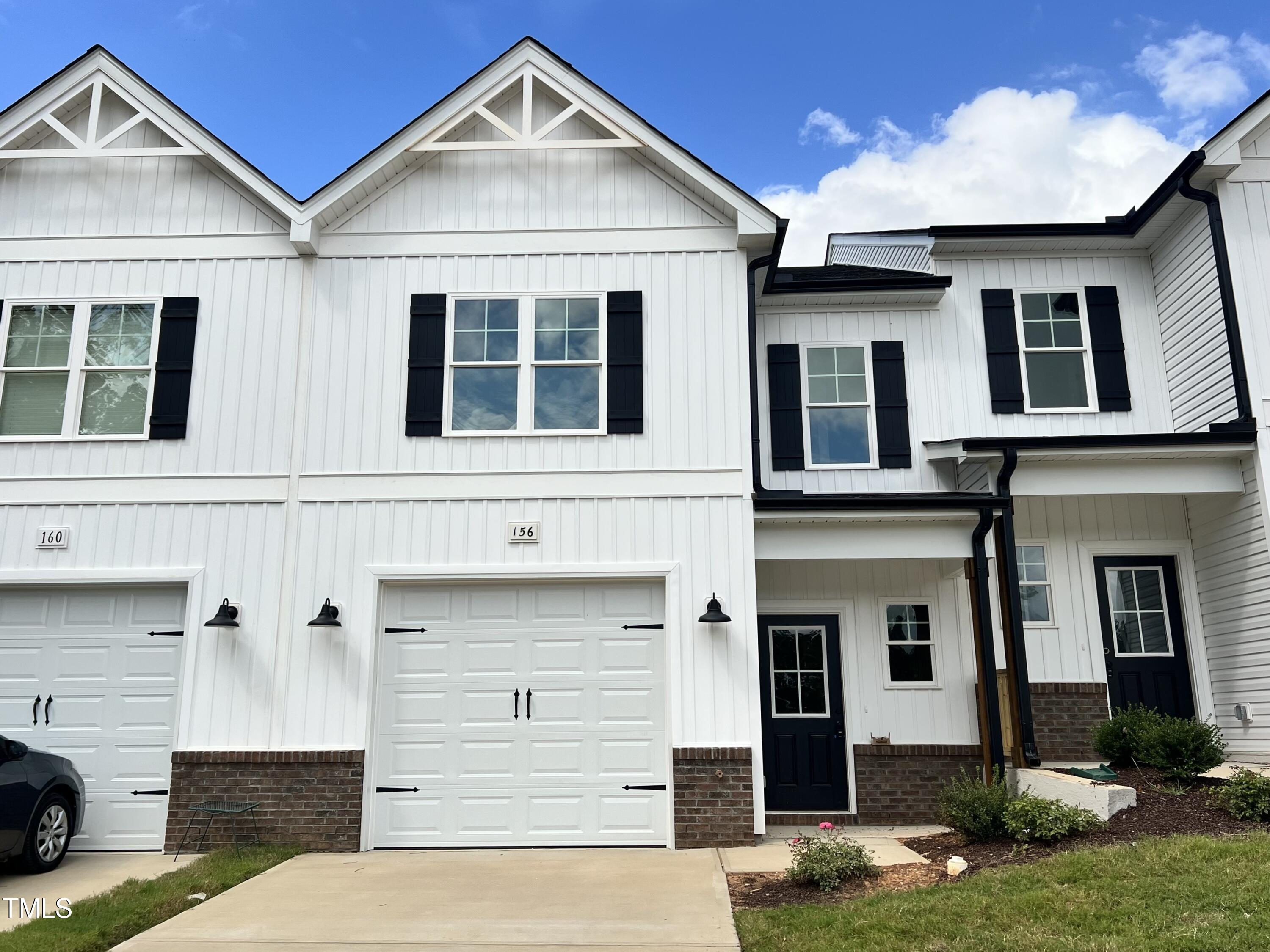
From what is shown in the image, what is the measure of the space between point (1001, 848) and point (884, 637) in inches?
143

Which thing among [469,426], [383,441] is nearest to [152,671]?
[383,441]

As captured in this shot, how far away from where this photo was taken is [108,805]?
9.38 metres

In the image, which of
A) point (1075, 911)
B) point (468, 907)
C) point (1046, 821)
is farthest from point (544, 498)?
point (1075, 911)

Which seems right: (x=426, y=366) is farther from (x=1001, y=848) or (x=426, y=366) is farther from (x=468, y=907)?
(x=1001, y=848)

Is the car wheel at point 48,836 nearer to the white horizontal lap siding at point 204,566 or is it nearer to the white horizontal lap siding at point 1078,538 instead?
the white horizontal lap siding at point 204,566

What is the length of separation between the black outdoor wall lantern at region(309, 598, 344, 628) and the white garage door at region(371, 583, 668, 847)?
1.55ft

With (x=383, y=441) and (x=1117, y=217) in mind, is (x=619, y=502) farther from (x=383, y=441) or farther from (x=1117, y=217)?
(x=1117, y=217)

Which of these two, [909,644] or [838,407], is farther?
[838,407]

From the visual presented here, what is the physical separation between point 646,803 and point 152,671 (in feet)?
16.6

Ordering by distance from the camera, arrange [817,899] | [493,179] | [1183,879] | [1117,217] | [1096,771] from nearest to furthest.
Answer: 1. [1183,879]
2. [817,899]
3. [1096,771]
4. [493,179]
5. [1117,217]

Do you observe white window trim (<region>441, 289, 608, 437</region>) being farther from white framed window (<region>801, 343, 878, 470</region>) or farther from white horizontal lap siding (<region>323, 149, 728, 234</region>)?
white framed window (<region>801, 343, 878, 470</region>)

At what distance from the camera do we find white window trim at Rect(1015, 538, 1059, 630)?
11352 millimetres

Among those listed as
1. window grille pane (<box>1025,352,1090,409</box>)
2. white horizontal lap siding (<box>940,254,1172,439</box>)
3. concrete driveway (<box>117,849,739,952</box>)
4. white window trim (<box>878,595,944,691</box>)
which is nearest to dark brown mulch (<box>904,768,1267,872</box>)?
concrete driveway (<box>117,849,739,952</box>)

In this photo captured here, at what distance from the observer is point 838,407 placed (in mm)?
11922
